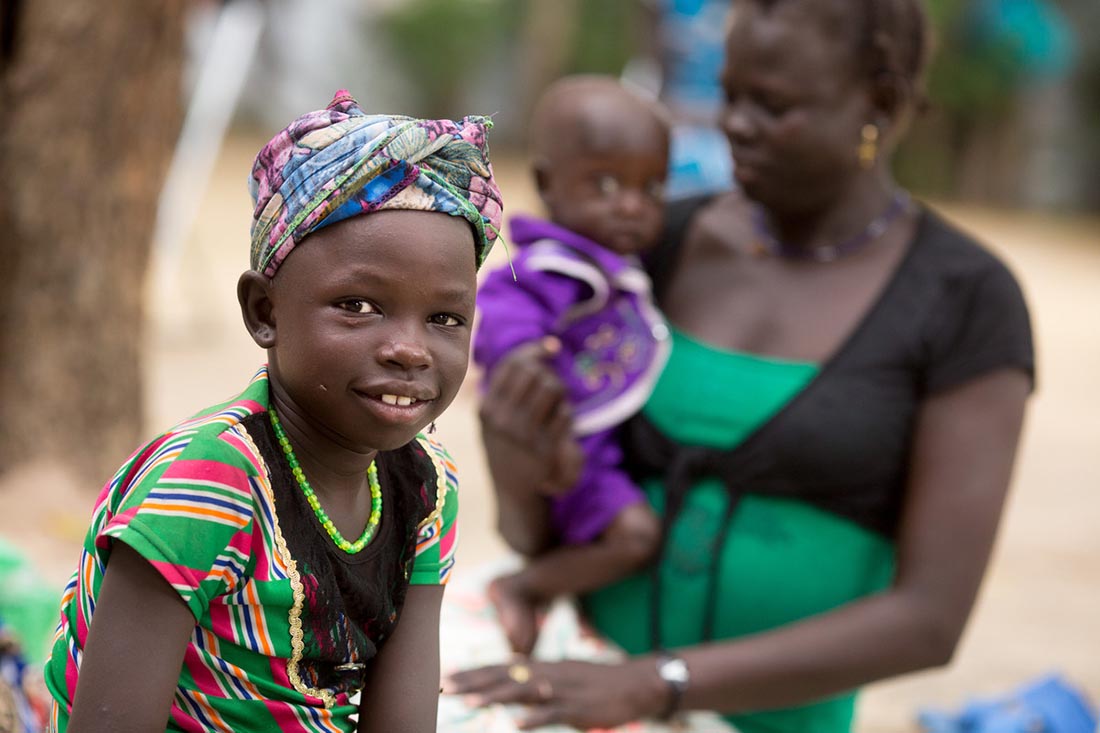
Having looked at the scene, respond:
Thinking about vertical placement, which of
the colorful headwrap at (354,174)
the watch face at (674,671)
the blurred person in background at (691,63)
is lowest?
the watch face at (674,671)

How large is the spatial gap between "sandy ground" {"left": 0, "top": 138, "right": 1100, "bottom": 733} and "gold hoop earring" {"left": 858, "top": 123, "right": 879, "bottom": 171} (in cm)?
210

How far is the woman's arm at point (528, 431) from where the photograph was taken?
2.53m

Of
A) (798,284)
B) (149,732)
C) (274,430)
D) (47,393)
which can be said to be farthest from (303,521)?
(47,393)

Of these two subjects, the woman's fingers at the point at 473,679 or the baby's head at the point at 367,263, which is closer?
the baby's head at the point at 367,263

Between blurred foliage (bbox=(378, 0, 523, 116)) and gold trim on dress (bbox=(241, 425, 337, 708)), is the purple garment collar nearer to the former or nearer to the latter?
gold trim on dress (bbox=(241, 425, 337, 708))

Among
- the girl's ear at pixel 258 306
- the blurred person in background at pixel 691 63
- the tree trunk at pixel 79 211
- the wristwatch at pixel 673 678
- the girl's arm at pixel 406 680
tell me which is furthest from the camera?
the blurred person in background at pixel 691 63

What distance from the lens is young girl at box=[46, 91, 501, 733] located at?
4.57ft

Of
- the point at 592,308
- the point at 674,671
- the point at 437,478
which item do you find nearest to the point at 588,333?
the point at 592,308

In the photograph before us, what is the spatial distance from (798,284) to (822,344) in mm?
161

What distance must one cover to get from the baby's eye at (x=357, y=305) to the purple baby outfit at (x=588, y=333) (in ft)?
3.77

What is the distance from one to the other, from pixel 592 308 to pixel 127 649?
60.1 inches

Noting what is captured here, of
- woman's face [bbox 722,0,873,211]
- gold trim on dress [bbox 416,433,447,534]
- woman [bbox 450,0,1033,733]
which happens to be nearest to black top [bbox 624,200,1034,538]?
woman [bbox 450,0,1033,733]

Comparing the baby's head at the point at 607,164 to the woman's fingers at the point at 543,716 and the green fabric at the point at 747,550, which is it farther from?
the woman's fingers at the point at 543,716

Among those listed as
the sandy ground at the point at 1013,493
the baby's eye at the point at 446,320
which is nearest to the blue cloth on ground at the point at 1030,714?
the sandy ground at the point at 1013,493
